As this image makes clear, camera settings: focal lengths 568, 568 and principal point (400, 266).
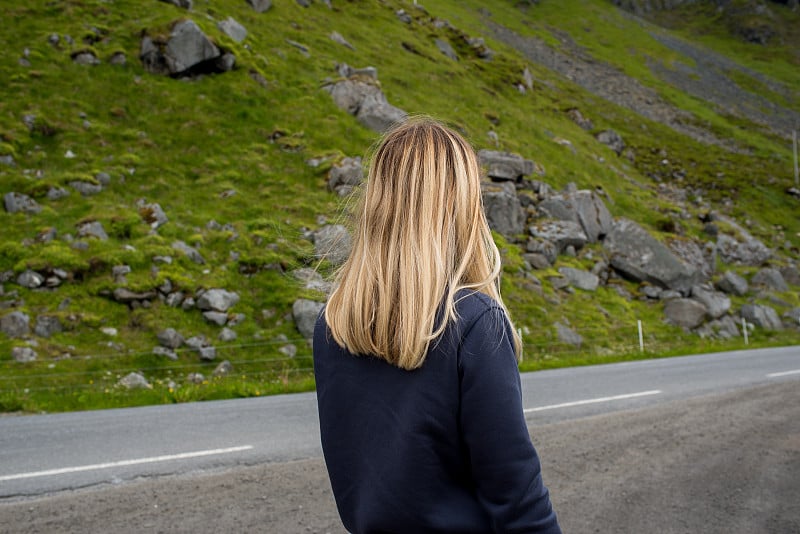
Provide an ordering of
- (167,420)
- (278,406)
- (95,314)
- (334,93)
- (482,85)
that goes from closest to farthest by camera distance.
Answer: (167,420) → (278,406) → (95,314) → (334,93) → (482,85)

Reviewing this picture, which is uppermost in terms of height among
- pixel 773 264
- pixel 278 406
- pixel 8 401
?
pixel 278 406

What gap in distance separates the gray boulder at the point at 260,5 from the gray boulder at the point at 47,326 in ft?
98.5

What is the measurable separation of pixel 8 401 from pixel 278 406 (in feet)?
16.0

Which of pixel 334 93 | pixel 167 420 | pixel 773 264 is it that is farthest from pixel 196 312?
pixel 773 264

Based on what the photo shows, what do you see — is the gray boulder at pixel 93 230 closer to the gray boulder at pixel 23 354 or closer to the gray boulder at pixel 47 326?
the gray boulder at pixel 47 326

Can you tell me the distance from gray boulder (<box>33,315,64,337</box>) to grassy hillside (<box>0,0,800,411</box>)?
0.15 m

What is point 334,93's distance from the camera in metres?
29.6

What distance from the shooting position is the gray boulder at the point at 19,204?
17328 mm

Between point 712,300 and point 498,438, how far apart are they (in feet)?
90.3

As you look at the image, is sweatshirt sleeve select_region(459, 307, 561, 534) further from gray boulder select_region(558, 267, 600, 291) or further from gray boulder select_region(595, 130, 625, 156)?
gray boulder select_region(595, 130, 625, 156)

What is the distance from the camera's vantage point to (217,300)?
614 inches

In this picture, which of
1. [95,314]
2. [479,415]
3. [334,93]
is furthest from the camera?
[334,93]

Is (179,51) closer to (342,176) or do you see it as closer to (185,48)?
(185,48)

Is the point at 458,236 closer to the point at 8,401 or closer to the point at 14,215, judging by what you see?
the point at 8,401
